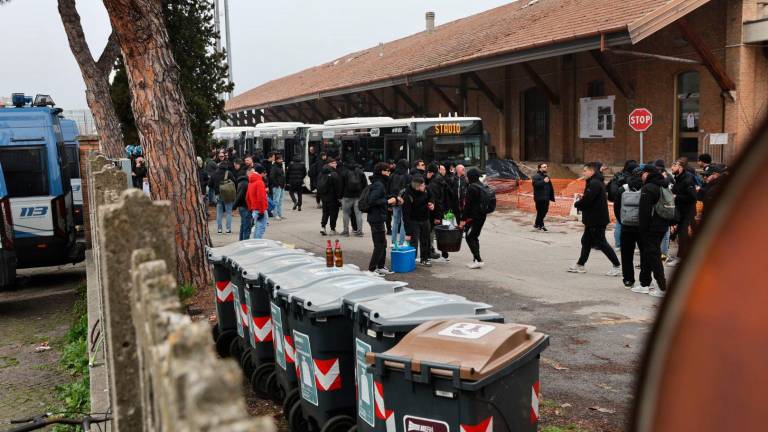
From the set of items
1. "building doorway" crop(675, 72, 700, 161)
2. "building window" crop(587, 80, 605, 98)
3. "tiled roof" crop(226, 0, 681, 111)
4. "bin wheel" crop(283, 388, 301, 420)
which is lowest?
"bin wheel" crop(283, 388, 301, 420)

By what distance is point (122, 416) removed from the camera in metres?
2.50

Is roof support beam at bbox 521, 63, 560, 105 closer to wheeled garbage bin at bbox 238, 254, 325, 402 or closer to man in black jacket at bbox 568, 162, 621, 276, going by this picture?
man in black jacket at bbox 568, 162, 621, 276

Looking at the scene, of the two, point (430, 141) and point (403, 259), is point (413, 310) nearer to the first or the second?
point (403, 259)

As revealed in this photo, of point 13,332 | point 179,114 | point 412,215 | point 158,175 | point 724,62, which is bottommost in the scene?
point 13,332

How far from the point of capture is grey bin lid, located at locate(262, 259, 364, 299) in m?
5.92

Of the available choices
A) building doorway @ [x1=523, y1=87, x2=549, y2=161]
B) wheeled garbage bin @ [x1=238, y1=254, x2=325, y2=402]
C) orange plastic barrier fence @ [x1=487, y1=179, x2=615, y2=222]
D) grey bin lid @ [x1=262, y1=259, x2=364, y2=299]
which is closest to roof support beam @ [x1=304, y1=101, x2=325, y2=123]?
building doorway @ [x1=523, y1=87, x2=549, y2=161]

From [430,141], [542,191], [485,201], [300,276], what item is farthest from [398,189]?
[300,276]

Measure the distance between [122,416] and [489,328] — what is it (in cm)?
245

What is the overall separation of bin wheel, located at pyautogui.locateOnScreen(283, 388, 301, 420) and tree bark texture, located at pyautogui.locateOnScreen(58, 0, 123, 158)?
13.8 m

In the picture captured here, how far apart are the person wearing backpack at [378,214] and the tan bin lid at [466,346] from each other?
805cm

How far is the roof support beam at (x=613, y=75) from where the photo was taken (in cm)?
2338

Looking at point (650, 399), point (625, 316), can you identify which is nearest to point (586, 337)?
point (625, 316)

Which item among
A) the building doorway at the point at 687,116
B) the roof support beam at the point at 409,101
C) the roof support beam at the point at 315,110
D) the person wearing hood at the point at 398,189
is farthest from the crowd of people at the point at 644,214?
the roof support beam at the point at 315,110

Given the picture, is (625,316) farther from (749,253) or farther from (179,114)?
(749,253)
